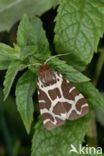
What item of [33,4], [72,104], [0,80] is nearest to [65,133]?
[72,104]

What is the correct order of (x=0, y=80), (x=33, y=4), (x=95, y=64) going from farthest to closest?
(x=0, y=80), (x=95, y=64), (x=33, y=4)

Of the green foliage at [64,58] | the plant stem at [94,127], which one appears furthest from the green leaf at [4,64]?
the plant stem at [94,127]

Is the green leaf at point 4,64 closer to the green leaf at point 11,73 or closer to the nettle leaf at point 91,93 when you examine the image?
the green leaf at point 11,73

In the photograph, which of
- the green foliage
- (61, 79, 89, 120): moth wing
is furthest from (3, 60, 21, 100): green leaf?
(61, 79, 89, 120): moth wing

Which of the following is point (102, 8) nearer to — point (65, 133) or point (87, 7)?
point (87, 7)

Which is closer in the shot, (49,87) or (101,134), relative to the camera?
(49,87)

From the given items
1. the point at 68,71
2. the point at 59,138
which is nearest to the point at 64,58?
the point at 68,71

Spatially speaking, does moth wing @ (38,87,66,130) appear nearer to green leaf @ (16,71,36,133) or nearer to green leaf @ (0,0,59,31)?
green leaf @ (16,71,36,133)
